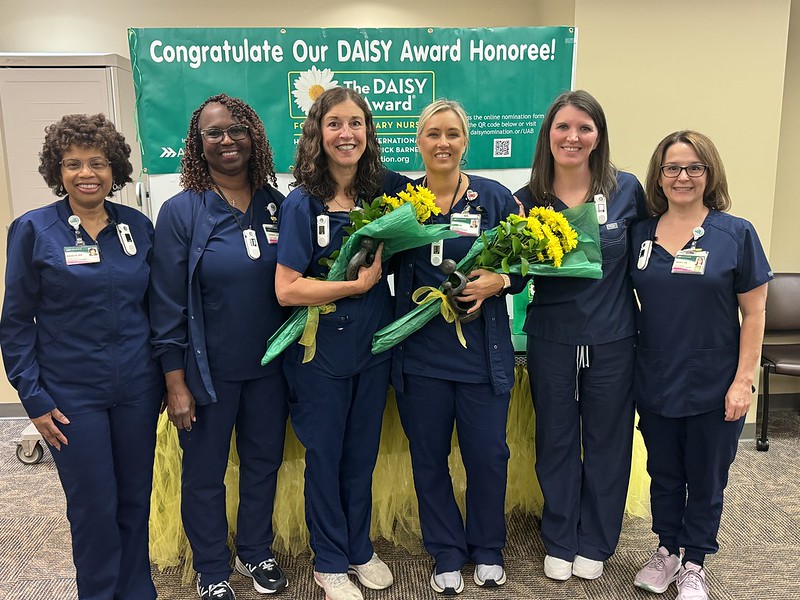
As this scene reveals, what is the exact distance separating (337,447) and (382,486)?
55 centimetres

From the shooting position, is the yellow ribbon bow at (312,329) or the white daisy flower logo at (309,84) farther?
the white daisy flower logo at (309,84)

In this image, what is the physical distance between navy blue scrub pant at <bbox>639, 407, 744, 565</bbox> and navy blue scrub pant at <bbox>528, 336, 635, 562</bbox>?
107 millimetres

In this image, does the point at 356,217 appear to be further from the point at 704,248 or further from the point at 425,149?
the point at 704,248

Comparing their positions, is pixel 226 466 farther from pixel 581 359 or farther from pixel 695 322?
pixel 695 322

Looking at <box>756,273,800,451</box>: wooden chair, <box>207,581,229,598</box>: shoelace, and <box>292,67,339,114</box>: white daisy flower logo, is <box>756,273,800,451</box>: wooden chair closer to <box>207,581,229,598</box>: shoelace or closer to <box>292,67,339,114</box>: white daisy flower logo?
<box>292,67,339,114</box>: white daisy flower logo

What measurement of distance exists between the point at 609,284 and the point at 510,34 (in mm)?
1587

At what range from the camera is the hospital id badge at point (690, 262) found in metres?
1.96

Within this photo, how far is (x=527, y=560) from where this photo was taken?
247cm

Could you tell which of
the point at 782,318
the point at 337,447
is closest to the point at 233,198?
the point at 337,447

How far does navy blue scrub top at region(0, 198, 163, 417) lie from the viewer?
5.61 feet

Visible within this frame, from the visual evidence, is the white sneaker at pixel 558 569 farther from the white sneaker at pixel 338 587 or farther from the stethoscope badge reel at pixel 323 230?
the stethoscope badge reel at pixel 323 230

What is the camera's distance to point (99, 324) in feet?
5.79

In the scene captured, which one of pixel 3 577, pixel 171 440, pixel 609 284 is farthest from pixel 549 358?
pixel 3 577

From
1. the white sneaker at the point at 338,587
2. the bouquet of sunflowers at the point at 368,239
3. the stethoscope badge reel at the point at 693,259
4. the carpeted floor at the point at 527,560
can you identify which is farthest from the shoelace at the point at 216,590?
the stethoscope badge reel at the point at 693,259
